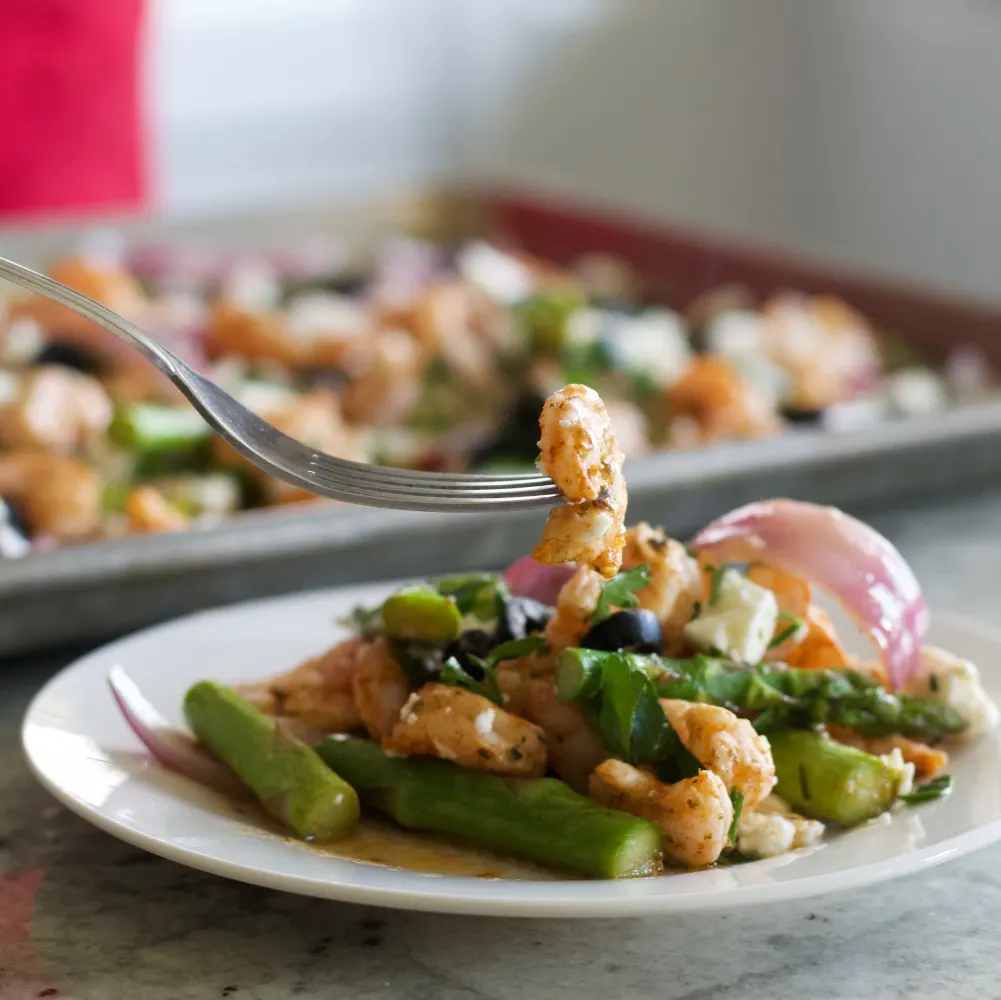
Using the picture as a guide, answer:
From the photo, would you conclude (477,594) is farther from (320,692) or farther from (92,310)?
(92,310)

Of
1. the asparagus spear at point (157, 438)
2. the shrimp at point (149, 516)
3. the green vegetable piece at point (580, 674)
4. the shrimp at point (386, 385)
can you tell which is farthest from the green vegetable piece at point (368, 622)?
the shrimp at point (386, 385)

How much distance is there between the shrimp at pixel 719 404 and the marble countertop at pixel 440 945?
1.40 metres

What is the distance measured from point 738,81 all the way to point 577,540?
547cm

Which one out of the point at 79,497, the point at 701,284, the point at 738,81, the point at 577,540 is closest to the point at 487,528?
the point at 79,497

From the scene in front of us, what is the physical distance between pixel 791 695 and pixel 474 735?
0.28m

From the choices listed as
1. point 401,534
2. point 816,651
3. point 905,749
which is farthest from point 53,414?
point 905,749

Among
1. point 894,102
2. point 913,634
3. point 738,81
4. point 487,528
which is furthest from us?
point 738,81

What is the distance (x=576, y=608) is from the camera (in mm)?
1391

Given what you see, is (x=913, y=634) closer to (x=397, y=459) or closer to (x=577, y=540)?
(x=577, y=540)

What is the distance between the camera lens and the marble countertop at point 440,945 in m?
1.22

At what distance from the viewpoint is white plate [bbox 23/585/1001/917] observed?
1.13 meters

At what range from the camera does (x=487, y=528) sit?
6.70 ft

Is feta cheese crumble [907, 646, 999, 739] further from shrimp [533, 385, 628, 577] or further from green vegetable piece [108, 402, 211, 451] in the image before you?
green vegetable piece [108, 402, 211, 451]

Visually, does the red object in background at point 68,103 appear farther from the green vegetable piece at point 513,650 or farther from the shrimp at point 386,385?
the green vegetable piece at point 513,650
